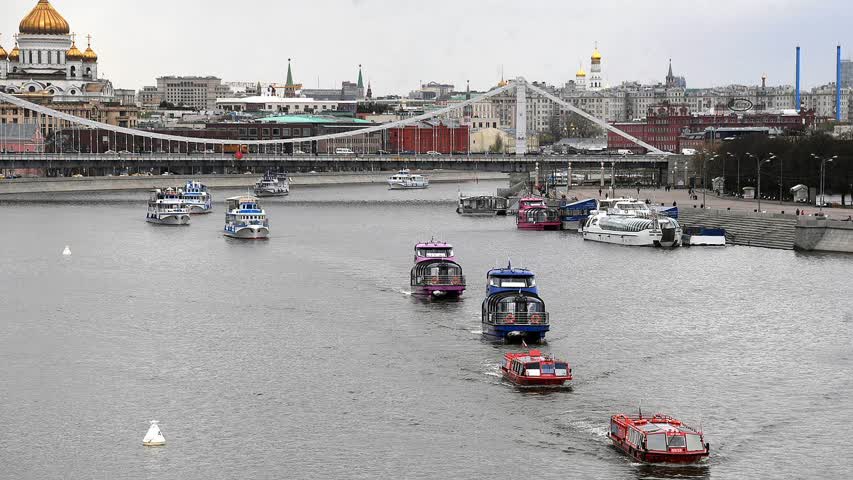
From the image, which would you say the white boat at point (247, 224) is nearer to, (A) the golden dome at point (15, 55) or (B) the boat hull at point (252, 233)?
(B) the boat hull at point (252, 233)

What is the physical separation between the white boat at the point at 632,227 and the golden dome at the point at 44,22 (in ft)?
336

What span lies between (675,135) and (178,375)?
124213 millimetres

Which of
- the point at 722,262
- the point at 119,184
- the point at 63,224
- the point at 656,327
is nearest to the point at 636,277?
the point at 722,262

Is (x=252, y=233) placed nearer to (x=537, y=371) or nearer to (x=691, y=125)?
(x=537, y=371)

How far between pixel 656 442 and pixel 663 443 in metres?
0.12

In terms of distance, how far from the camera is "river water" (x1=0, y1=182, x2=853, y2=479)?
28.0 metres

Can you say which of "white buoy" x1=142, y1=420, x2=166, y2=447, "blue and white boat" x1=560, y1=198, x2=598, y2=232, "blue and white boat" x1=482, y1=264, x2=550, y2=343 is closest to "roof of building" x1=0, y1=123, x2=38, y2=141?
"blue and white boat" x1=560, y1=198, x2=598, y2=232

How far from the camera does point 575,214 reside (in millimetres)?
73438

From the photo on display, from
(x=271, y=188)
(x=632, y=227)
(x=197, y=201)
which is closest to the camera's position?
(x=632, y=227)

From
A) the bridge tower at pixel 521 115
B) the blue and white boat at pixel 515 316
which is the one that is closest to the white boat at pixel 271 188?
the bridge tower at pixel 521 115

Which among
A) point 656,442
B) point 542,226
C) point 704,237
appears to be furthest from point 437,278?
point 542,226

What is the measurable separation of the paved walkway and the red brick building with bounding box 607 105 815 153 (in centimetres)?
3508

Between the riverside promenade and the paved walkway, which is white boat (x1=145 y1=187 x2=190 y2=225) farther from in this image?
the riverside promenade

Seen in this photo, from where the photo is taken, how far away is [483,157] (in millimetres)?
99688
